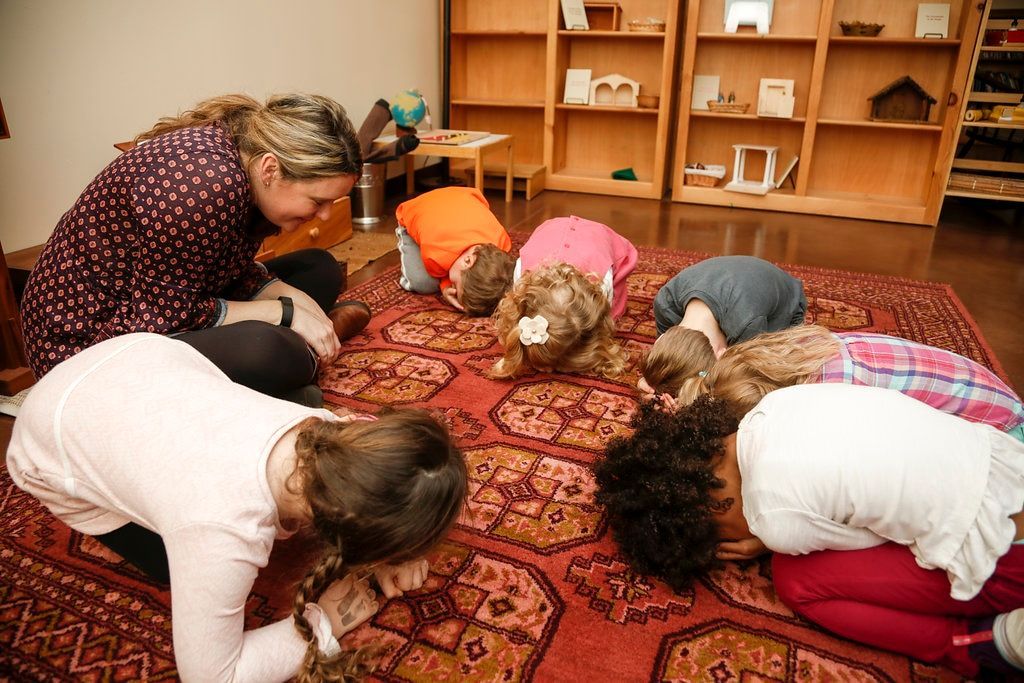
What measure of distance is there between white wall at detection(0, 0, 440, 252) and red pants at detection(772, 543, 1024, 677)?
2.51 meters

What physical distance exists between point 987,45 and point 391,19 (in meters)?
3.46

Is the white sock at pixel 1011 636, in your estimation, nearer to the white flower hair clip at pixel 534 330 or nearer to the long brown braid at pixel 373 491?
the long brown braid at pixel 373 491

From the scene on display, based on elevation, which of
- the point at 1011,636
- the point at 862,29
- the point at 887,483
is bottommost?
the point at 1011,636

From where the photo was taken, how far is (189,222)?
1471 millimetres

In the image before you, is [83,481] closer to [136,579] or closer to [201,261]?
[136,579]

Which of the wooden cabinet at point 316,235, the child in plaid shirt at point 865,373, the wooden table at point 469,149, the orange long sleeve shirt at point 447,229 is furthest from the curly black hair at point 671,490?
the wooden table at point 469,149

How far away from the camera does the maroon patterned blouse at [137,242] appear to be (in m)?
1.45

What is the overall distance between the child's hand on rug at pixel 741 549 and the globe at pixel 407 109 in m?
3.34

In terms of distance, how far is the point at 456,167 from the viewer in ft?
16.7

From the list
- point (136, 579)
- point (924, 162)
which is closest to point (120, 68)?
point (136, 579)

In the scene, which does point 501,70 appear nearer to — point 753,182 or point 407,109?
point 407,109

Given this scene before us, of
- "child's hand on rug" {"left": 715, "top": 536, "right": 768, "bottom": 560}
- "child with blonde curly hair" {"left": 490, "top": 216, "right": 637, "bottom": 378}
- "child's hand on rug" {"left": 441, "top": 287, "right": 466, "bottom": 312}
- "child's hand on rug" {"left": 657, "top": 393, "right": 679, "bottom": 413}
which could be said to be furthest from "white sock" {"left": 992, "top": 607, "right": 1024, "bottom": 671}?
"child's hand on rug" {"left": 441, "top": 287, "right": 466, "bottom": 312}

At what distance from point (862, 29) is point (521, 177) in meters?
2.15

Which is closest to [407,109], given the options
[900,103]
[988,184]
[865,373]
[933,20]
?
[900,103]
